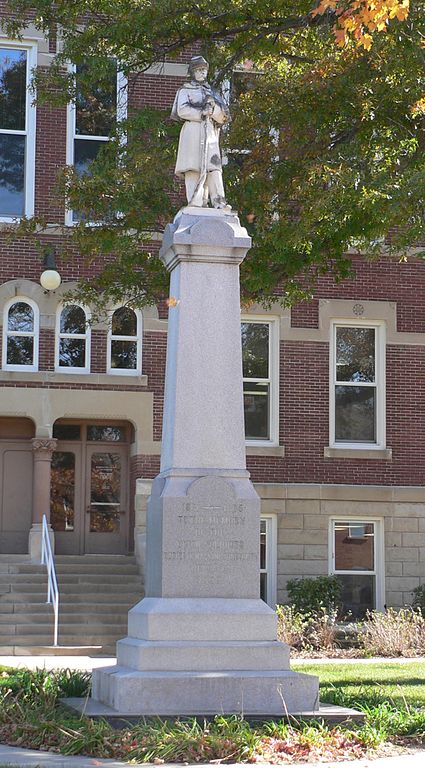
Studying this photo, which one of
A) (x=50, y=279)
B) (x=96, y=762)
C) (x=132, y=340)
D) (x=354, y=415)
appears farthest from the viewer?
(x=354, y=415)

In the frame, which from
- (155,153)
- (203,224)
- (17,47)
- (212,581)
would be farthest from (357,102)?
(17,47)

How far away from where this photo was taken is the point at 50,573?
19891mm

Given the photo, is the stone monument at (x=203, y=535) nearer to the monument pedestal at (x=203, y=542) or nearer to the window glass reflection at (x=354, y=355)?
the monument pedestal at (x=203, y=542)

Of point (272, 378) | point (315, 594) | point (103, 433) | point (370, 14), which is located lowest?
point (315, 594)

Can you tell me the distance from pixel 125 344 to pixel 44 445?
7.70 ft

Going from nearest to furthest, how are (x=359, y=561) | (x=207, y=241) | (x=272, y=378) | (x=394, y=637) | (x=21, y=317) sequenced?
(x=207, y=241), (x=394, y=637), (x=21, y=317), (x=272, y=378), (x=359, y=561)

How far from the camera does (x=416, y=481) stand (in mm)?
23203

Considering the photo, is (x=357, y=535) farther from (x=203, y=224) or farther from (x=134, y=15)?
(x=203, y=224)

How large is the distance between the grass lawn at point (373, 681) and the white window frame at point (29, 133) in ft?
32.1

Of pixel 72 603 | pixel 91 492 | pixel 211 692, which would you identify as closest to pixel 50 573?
pixel 72 603

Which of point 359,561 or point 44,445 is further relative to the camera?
point 359,561

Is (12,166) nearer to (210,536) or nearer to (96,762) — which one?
(210,536)

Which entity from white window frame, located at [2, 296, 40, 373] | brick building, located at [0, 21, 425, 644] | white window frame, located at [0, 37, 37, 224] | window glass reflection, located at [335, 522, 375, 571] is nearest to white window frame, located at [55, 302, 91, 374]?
brick building, located at [0, 21, 425, 644]

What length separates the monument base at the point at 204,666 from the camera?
9.85 meters
